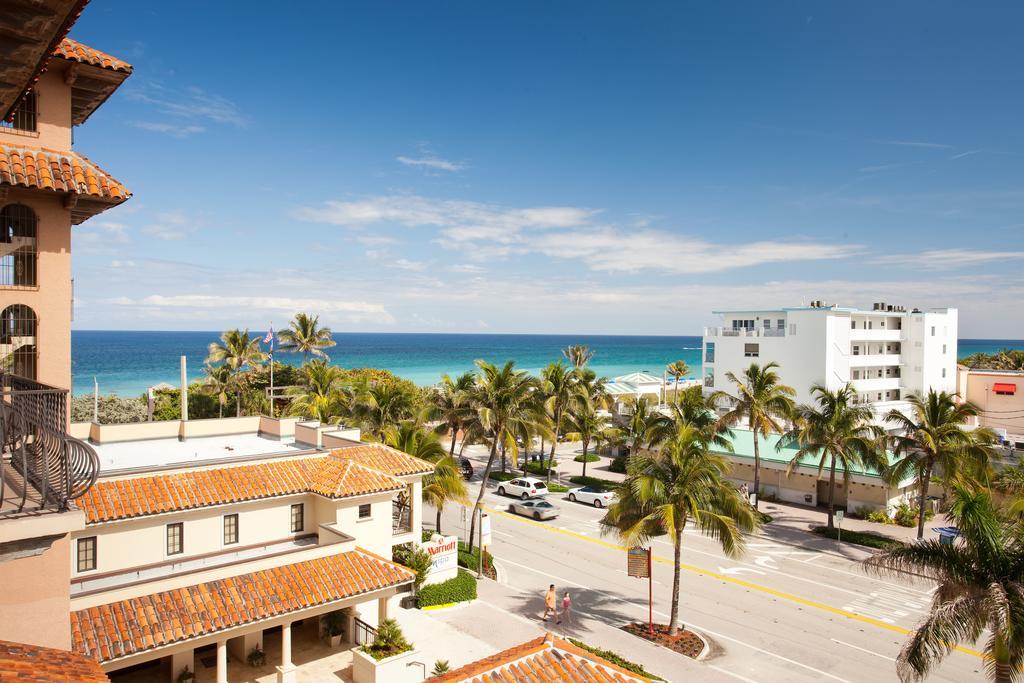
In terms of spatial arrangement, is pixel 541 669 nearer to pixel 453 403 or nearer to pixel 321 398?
pixel 453 403

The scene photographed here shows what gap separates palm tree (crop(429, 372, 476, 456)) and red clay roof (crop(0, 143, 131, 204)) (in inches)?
757

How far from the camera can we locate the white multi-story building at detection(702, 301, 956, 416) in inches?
2196

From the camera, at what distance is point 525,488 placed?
39156mm

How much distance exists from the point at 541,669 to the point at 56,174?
12583 mm

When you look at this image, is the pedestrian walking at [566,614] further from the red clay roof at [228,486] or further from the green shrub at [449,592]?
the red clay roof at [228,486]

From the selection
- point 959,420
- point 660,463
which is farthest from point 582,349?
point 660,463

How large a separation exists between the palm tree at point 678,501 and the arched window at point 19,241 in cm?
1649

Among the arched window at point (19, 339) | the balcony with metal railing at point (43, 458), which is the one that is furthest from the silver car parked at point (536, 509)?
the balcony with metal railing at point (43, 458)

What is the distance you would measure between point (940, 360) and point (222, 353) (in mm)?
67753

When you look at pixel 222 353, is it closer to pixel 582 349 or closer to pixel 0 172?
pixel 582 349

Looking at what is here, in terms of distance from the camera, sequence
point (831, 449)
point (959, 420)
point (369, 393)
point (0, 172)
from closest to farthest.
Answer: point (0, 172)
point (959, 420)
point (831, 449)
point (369, 393)

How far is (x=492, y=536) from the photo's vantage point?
32.4m

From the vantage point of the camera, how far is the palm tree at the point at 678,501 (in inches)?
785

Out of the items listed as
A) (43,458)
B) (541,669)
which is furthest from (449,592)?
(43,458)
